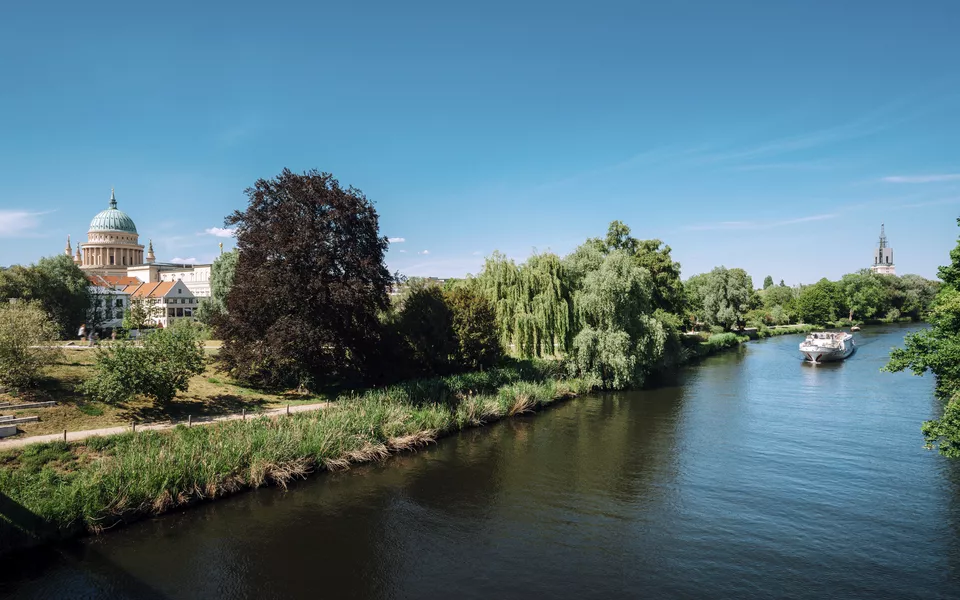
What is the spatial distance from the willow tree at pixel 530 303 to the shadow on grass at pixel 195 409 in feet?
56.2

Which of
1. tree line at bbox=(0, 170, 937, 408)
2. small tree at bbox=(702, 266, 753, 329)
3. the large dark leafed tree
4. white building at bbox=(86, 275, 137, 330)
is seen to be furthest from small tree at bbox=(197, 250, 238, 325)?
small tree at bbox=(702, 266, 753, 329)

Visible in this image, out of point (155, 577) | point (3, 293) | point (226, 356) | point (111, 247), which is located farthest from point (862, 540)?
point (111, 247)

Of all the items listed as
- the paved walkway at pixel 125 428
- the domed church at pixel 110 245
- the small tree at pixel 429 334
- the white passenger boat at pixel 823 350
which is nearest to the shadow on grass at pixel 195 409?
the paved walkway at pixel 125 428

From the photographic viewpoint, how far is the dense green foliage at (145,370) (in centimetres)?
2225

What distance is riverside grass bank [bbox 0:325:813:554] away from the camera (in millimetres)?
15773

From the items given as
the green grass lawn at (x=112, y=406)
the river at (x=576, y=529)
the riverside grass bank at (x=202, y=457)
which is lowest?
the river at (x=576, y=529)

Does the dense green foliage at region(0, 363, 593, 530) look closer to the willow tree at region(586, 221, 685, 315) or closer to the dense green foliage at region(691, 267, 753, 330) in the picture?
the willow tree at region(586, 221, 685, 315)

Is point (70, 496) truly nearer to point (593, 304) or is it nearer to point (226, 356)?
point (226, 356)

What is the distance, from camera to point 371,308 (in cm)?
3114

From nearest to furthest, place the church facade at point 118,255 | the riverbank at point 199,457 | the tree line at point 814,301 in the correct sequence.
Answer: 1. the riverbank at point 199,457
2. the tree line at point 814,301
3. the church facade at point 118,255

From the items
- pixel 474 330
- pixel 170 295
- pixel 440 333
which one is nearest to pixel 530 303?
pixel 474 330

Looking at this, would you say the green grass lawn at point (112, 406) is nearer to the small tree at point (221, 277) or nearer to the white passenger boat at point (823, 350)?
the small tree at point (221, 277)

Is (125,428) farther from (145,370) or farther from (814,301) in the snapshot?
(814,301)

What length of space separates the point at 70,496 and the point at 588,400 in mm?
28201
